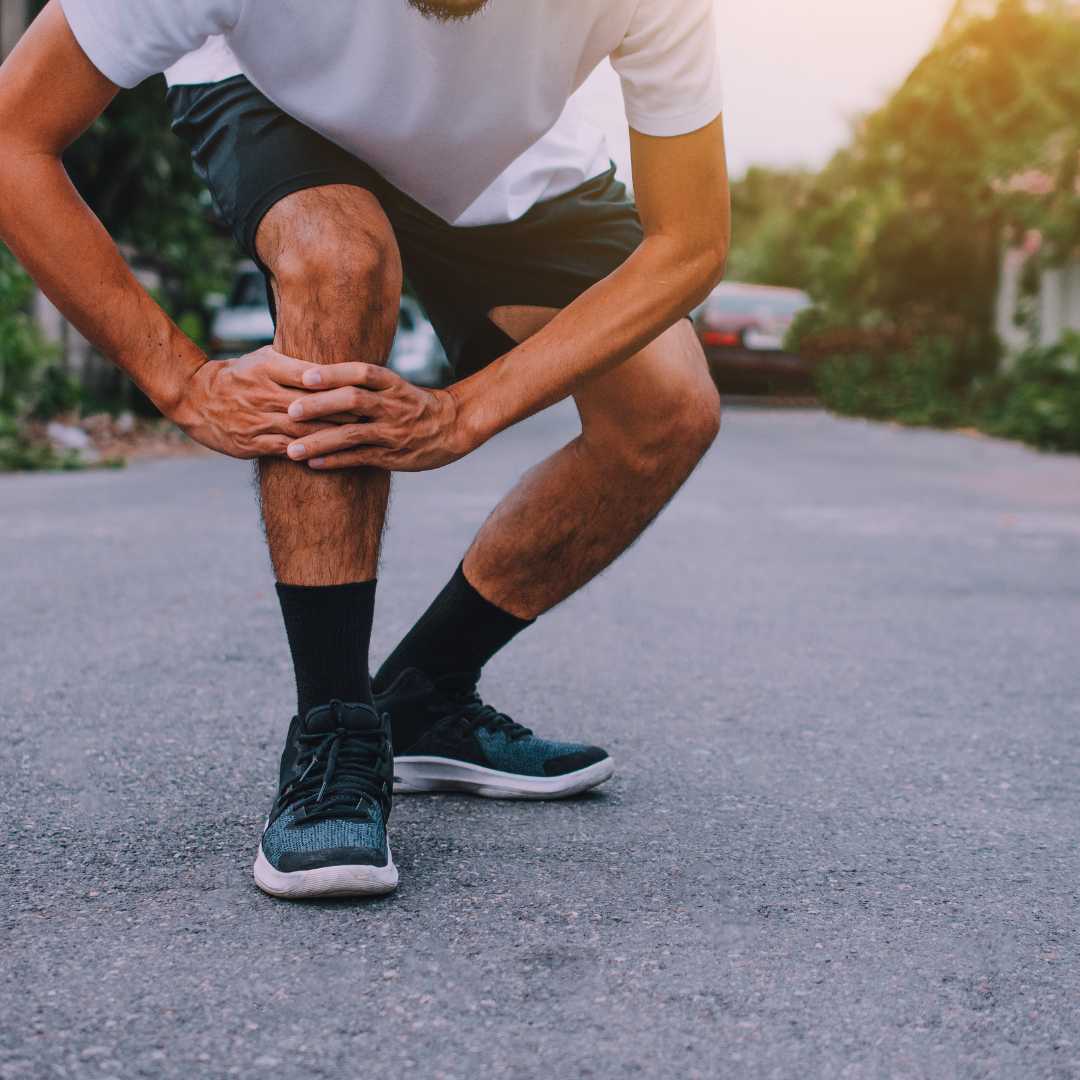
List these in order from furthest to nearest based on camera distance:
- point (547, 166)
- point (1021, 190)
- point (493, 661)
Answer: point (1021, 190), point (493, 661), point (547, 166)

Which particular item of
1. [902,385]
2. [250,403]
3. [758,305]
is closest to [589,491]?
[250,403]

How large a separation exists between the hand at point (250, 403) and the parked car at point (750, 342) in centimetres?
1755

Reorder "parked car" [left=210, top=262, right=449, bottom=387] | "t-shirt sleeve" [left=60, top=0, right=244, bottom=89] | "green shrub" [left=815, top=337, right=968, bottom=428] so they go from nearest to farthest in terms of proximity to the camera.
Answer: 1. "t-shirt sleeve" [left=60, top=0, right=244, bottom=89]
2. "parked car" [left=210, top=262, right=449, bottom=387]
3. "green shrub" [left=815, top=337, right=968, bottom=428]

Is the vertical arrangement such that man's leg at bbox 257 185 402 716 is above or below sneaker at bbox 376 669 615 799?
above

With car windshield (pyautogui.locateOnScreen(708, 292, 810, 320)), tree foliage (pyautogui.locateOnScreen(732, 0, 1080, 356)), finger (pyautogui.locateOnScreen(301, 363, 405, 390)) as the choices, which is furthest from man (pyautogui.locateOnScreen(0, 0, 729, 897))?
car windshield (pyautogui.locateOnScreen(708, 292, 810, 320))

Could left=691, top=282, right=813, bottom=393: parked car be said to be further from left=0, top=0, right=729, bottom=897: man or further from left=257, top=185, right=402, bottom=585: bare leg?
left=257, top=185, right=402, bottom=585: bare leg

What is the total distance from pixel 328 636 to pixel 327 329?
0.41 meters

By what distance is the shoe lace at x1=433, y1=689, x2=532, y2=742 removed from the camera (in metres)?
2.62

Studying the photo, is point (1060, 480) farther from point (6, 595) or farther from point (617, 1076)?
point (617, 1076)

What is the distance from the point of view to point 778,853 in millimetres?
2326

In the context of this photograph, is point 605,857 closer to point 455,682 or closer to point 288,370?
point 455,682

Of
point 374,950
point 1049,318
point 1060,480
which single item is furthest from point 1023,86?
Result: point 374,950

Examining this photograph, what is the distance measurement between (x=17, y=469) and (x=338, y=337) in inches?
319

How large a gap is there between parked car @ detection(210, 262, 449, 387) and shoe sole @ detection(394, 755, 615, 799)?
32.3ft
